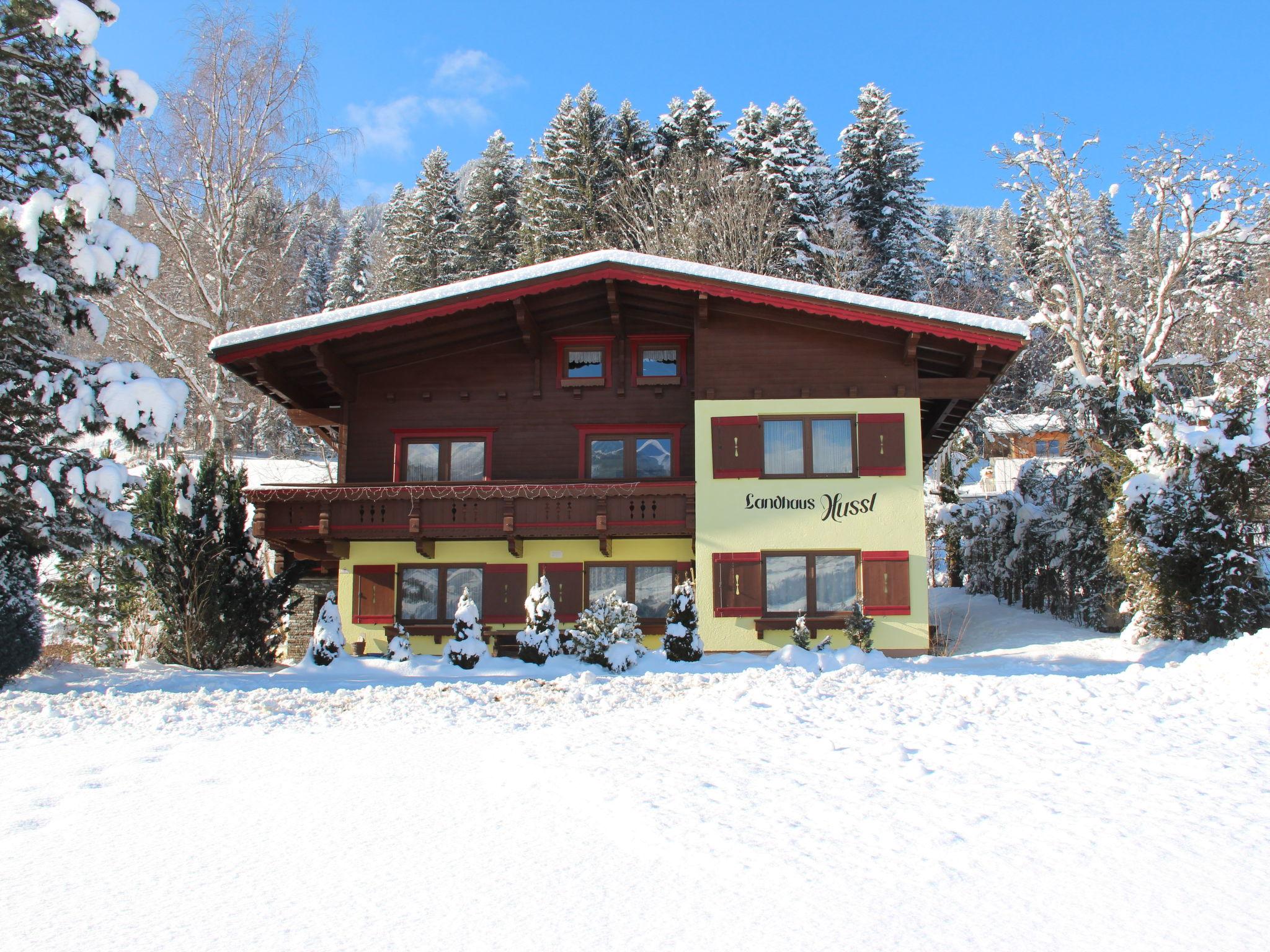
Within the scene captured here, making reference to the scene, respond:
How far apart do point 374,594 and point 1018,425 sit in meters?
29.1

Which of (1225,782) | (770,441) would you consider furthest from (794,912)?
(770,441)

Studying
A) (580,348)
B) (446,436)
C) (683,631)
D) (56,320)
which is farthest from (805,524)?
(56,320)

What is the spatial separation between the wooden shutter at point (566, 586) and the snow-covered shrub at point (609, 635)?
13.0 ft

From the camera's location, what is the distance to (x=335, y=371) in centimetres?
2123

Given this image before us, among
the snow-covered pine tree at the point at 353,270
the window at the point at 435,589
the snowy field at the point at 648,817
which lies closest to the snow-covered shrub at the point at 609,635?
the snowy field at the point at 648,817

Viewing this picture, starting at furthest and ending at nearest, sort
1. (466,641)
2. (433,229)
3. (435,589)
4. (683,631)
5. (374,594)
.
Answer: (433,229) < (435,589) < (374,594) < (683,631) < (466,641)

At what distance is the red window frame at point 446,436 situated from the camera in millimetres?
21969

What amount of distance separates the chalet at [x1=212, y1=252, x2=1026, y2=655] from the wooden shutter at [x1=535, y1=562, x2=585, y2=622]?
0.04 m

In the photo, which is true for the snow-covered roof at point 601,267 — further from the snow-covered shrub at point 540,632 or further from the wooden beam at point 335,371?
the snow-covered shrub at point 540,632

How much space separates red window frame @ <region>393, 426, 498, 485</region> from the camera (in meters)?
22.0

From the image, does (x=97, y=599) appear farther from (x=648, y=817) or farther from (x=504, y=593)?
(x=648, y=817)

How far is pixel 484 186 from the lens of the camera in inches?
1916

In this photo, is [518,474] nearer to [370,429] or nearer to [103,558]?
[370,429]

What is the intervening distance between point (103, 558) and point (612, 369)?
36.7 feet
